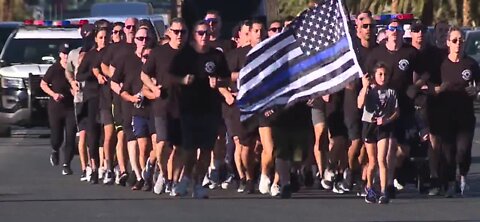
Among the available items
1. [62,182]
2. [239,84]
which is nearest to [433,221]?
[239,84]

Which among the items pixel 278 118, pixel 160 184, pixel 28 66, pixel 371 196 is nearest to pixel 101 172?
pixel 160 184

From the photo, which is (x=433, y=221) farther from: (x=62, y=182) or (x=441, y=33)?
(x=62, y=182)

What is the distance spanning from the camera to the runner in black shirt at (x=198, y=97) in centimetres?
1530

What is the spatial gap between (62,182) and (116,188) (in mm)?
1048

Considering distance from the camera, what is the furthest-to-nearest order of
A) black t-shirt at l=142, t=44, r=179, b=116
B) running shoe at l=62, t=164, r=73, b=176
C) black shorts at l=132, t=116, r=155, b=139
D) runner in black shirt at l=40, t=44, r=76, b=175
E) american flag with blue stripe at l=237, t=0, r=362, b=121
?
running shoe at l=62, t=164, r=73, b=176
runner in black shirt at l=40, t=44, r=76, b=175
black shorts at l=132, t=116, r=155, b=139
black t-shirt at l=142, t=44, r=179, b=116
american flag with blue stripe at l=237, t=0, r=362, b=121

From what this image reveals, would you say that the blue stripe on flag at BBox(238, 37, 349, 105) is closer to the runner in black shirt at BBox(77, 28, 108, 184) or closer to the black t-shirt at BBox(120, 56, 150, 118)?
the black t-shirt at BBox(120, 56, 150, 118)

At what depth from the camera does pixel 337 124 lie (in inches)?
647

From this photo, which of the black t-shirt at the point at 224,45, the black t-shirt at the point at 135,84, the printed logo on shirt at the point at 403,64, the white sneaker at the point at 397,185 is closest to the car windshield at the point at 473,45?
the black t-shirt at the point at 224,45

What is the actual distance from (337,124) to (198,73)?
74.7 inches

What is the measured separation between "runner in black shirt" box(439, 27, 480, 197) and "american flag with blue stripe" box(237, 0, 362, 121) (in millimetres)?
1218

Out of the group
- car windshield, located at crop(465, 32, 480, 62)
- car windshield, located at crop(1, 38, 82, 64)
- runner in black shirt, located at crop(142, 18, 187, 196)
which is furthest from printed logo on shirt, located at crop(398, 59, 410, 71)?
car windshield, located at crop(465, 32, 480, 62)

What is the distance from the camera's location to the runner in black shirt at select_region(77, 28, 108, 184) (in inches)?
683

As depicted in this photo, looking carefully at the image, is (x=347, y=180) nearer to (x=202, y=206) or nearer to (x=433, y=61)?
(x=433, y=61)

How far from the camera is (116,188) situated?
54.9 feet
